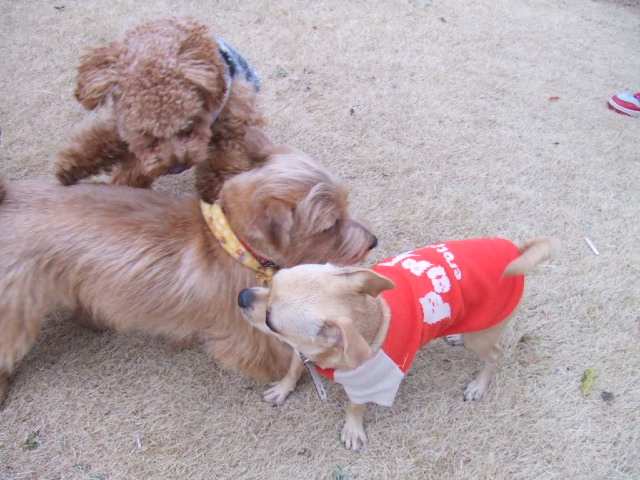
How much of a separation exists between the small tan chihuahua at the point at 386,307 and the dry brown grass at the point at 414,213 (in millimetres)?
350

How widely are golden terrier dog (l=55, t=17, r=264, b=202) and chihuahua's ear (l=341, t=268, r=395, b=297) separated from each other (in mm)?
849

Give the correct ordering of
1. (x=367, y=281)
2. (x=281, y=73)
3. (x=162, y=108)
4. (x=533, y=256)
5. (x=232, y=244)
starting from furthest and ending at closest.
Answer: (x=281, y=73)
(x=162, y=108)
(x=232, y=244)
(x=533, y=256)
(x=367, y=281)

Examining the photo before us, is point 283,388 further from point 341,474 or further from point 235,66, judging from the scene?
point 235,66

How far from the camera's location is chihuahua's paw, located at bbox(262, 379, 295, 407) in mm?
2287

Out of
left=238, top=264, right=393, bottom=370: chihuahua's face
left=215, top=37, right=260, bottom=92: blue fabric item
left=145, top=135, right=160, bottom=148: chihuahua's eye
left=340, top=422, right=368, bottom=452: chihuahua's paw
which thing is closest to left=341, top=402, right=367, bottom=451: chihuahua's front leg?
left=340, top=422, right=368, bottom=452: chihuahua's paw

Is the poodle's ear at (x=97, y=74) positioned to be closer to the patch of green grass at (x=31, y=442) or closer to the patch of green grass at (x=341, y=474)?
the patch of green grass at (x=31, y=442)

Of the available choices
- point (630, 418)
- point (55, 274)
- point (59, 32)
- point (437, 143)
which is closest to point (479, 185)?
point (437, 143)

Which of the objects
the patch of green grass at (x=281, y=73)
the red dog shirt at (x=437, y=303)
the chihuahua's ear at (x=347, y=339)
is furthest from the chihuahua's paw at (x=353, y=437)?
the patch of green grass at (x=281, y=73)

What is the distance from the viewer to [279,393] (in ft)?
7.52

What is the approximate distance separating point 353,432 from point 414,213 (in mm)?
1449

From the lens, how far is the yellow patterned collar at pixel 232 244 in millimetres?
1934

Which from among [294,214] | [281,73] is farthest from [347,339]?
[281,73]

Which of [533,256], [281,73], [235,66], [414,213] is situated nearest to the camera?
[533,256]

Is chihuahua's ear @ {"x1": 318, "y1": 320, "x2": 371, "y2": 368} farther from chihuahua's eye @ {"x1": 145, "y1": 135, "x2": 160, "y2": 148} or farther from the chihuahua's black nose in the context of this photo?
chihuahua's eye @ {"x1": 145, "y1": 135, "x2": 160, "y2": 148}
